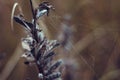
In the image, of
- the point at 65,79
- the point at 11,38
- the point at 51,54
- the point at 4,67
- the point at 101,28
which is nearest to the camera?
the point at 51,54

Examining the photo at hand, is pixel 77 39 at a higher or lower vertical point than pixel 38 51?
lower

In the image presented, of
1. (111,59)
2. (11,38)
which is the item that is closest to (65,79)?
(111,59)

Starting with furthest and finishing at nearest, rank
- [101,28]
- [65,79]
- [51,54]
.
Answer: [101,28] < [65,79] < [51,54]

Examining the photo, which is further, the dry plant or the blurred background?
the blurred background

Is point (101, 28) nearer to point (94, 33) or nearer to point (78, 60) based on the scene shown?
point (94, 33)

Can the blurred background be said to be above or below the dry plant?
below

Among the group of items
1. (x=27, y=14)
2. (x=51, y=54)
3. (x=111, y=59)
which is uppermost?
(x=51, y=54)

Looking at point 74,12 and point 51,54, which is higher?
point 51,54

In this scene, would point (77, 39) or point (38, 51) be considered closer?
point (38, 51)
